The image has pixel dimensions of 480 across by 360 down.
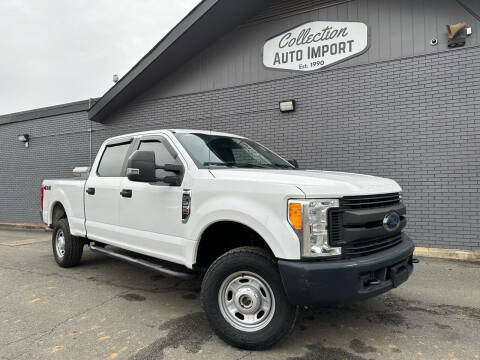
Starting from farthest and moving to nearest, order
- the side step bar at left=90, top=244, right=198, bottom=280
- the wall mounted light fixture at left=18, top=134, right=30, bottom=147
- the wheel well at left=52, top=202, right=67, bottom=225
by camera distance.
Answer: the wall mounted light fixture at left=18, top=134, right=30, bottom=147
the wheel well at left=52, top=202, right=67, bottom=225
the side step bar at left=90, top=244, right=198, bottom=280

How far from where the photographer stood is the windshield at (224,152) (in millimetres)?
3561

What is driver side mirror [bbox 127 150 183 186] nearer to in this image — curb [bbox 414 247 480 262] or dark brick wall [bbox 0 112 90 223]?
curb [bbox 414 247 480 262]

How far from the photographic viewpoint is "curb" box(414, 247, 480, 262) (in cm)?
576

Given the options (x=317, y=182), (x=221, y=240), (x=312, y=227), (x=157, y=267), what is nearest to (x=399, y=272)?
(x=312, y=227)

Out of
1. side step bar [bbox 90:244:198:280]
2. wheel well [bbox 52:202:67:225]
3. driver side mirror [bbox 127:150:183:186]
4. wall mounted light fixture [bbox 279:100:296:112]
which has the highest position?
wall mounted light fixture [bbox 279:100:296:112]

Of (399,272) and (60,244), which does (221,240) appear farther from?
(60,244)

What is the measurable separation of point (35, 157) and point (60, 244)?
24.7ft

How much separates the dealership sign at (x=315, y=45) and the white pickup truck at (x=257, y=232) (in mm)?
4180

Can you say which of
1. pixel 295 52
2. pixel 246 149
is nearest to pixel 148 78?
pixel 295 52

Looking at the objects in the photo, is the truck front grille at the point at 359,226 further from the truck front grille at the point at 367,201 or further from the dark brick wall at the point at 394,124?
the dark brick wall at the point at 394,124

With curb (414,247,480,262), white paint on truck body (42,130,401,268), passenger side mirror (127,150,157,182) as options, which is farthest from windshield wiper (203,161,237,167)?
curb (414,247,480,262)

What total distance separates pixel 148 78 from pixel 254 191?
24.3 ft

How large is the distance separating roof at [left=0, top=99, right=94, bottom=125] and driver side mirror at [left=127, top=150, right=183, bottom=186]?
8.31 m

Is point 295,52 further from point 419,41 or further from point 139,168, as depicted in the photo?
point 139,168
